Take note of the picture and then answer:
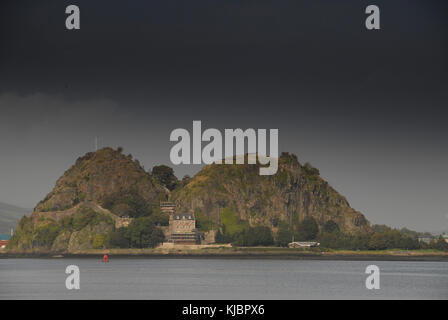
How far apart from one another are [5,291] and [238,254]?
397 ft

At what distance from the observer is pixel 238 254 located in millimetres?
187625

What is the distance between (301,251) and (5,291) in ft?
416

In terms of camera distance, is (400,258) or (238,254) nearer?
(400,258)

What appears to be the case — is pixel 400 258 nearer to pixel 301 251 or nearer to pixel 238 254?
pixel 301 251

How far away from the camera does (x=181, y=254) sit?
623 feet
